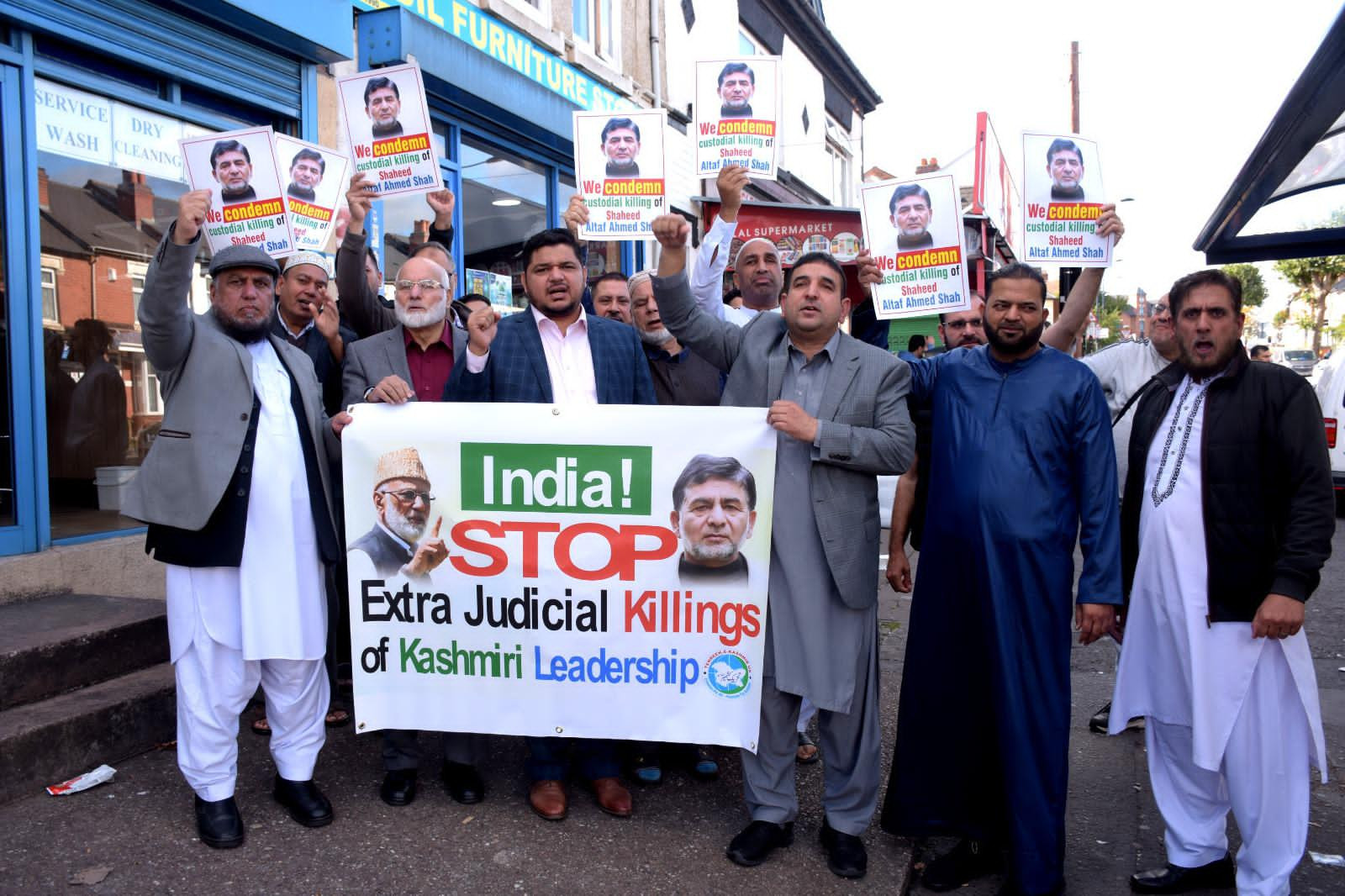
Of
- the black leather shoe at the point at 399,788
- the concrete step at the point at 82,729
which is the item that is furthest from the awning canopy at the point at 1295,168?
the concrete step at the point at 82,729

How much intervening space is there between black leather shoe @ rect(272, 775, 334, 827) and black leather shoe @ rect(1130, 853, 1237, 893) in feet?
9.16

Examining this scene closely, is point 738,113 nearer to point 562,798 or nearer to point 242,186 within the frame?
point 242,186

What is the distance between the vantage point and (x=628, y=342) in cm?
407

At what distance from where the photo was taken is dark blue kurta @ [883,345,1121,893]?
130 inches

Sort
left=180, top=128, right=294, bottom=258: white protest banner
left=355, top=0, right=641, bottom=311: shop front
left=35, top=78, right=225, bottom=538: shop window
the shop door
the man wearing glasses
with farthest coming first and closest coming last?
left=355, top=0, right=641, bottom=311: shop front < left=35, top=78, right=225, bottom=538: shop window < the shop door < left=180, top=128, right=294, bottom=258: white protest banner < the man wearing glasses

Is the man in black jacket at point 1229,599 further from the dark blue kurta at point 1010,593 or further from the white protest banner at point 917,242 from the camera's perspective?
the white protest banner at point 917,242

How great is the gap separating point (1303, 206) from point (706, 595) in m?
3.36

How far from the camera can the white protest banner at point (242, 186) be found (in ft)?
16.0

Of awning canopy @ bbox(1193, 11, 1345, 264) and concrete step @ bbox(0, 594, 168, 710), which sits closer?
awning canopy @ bbox(1193, 11, 1345, 264)

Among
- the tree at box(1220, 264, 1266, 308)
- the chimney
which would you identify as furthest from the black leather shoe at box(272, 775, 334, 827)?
the tree at box(1220, 264, 1266, 308)

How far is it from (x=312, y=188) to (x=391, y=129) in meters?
0.55

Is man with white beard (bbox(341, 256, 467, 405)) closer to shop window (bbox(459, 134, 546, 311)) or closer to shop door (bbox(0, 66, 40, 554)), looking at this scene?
shop door (bbox(0, 66, 40, 554))

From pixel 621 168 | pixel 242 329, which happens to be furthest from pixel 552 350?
pixel 621 168

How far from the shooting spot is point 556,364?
4.01 metres
